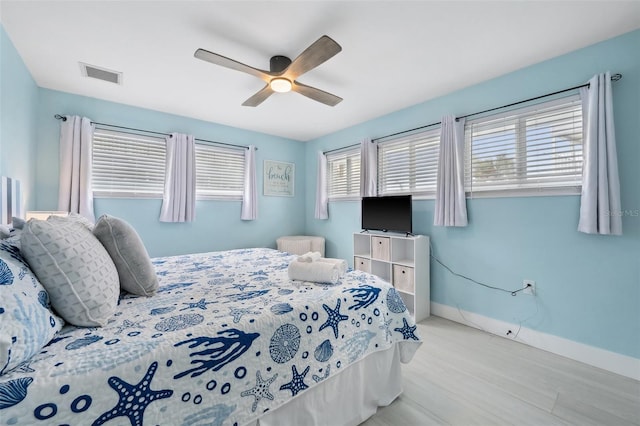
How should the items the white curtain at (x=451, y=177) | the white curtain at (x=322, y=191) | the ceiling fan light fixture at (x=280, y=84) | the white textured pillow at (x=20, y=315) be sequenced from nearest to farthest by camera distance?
the white textured pillow at (x=20, y=315), the ceiling fan light fixture at (x=280, y=84), the white curtain at (x=451, y=177), the white curtain at (x=322, y=191)

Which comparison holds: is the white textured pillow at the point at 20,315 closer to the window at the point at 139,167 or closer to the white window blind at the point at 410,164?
the window at the point at 139,167

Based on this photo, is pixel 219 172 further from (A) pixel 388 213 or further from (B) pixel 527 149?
(B) pixel 527 149

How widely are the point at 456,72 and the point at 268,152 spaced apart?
117 inches

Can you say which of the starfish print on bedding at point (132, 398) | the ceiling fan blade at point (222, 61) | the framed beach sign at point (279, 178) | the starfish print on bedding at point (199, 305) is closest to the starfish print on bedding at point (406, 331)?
the starfish print on bedding at point (199, 305)

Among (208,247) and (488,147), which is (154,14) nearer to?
(208,247)

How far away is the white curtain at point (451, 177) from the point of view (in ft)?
9.17

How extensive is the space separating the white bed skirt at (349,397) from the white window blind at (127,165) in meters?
3.23

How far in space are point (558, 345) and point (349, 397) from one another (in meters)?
2.04


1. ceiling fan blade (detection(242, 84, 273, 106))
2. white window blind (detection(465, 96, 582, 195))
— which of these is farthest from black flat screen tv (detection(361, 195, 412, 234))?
ceiling fan blade (detection(242, 84, 273, 106))

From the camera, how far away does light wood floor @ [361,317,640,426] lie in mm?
1559

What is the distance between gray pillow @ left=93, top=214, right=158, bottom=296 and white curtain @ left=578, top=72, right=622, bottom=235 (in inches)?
122

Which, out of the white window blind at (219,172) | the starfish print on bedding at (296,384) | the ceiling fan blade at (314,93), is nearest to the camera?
the starfish print on bedding at (296,384)

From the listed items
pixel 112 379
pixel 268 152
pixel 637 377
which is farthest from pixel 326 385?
pixel 268 152

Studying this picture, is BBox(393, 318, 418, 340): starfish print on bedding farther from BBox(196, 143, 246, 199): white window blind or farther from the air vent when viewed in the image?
the air vent
